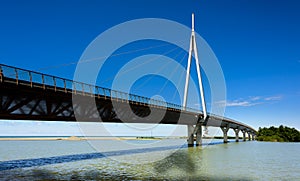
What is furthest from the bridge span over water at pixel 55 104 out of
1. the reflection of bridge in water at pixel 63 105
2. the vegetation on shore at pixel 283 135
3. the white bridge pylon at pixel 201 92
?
the vegetation on shore at pixel 283 135

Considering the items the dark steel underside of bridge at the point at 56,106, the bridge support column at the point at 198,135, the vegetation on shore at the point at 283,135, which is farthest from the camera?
the vegetation on shore at the point at 283,135

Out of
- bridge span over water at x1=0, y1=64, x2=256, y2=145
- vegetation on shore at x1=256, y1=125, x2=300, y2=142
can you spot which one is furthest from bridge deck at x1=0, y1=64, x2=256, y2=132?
vegetation on shore at x1=256, y1=125, x2=300, y2=142

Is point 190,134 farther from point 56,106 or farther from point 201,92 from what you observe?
point 56,106

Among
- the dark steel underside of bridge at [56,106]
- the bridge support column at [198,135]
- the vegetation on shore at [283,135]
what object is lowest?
the vegetation on shore at [283,135]

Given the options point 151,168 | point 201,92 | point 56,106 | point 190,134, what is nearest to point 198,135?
point 190,134

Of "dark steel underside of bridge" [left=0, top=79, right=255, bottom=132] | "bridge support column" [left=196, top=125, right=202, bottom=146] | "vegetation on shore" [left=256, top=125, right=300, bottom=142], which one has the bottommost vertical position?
"vegetation on shore" [left=256, top=125, right=300, bottom=142]

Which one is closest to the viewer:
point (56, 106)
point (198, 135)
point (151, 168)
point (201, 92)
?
point (151, 168)

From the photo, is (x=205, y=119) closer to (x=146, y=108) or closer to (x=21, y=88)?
(x=146, y=108)

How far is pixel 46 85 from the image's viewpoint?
32594 mm

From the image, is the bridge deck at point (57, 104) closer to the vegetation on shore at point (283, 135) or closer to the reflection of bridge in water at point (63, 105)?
the reflection of bridge in water at point (63, 105)

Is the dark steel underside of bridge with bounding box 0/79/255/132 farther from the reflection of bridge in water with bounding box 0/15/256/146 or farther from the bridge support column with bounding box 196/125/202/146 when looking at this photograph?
the bridge support column with bounding box 196/125/202/146

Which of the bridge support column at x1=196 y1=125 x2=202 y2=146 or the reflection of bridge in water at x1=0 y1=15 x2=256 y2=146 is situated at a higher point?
the reflection of bridge in water at x1=0 y1=15 x2=256 y2=146

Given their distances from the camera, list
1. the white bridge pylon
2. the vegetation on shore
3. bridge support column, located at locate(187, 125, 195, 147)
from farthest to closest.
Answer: the vegetation on shore, bridge support column, located at locate(187, 125, 195, 147), the white bridge pylon

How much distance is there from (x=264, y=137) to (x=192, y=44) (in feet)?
369
